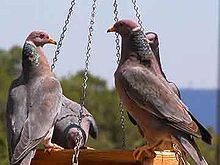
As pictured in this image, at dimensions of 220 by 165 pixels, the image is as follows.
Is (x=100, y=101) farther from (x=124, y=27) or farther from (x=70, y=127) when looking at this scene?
(x=124, y=27)

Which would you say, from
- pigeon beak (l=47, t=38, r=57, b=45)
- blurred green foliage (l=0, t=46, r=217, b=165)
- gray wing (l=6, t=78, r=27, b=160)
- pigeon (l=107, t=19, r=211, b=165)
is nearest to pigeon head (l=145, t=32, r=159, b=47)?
pigeon (l=107, t=19, r=211, b=165)

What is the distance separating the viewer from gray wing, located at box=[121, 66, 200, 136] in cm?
251

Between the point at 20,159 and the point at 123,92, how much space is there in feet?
1.46

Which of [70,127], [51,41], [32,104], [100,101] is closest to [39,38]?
[51,41]

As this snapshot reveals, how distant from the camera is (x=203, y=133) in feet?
8.27

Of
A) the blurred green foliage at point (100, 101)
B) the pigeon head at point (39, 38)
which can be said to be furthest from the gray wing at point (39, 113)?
the blurred green foliage at point (100, 101)

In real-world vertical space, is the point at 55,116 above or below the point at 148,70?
below

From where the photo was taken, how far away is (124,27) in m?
2.64

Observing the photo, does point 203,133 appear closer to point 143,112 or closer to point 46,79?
point 143,112

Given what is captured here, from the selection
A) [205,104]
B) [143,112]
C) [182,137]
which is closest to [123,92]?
[143,112]

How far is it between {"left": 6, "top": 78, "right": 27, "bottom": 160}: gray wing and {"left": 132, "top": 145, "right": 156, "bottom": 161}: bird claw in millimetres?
511

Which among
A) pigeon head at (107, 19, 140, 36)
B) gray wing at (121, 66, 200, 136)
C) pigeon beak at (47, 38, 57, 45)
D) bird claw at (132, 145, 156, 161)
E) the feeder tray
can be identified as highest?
pigeon head at (107, 19, 140, 36)

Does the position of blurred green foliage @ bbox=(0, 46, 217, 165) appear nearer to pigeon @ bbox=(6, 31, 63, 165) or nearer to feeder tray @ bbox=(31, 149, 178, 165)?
pigeon @ bbox=(6, 31, 63, 165)

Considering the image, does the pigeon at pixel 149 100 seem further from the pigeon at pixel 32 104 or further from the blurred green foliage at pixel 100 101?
the blurred green foliage at pixel 100 101
